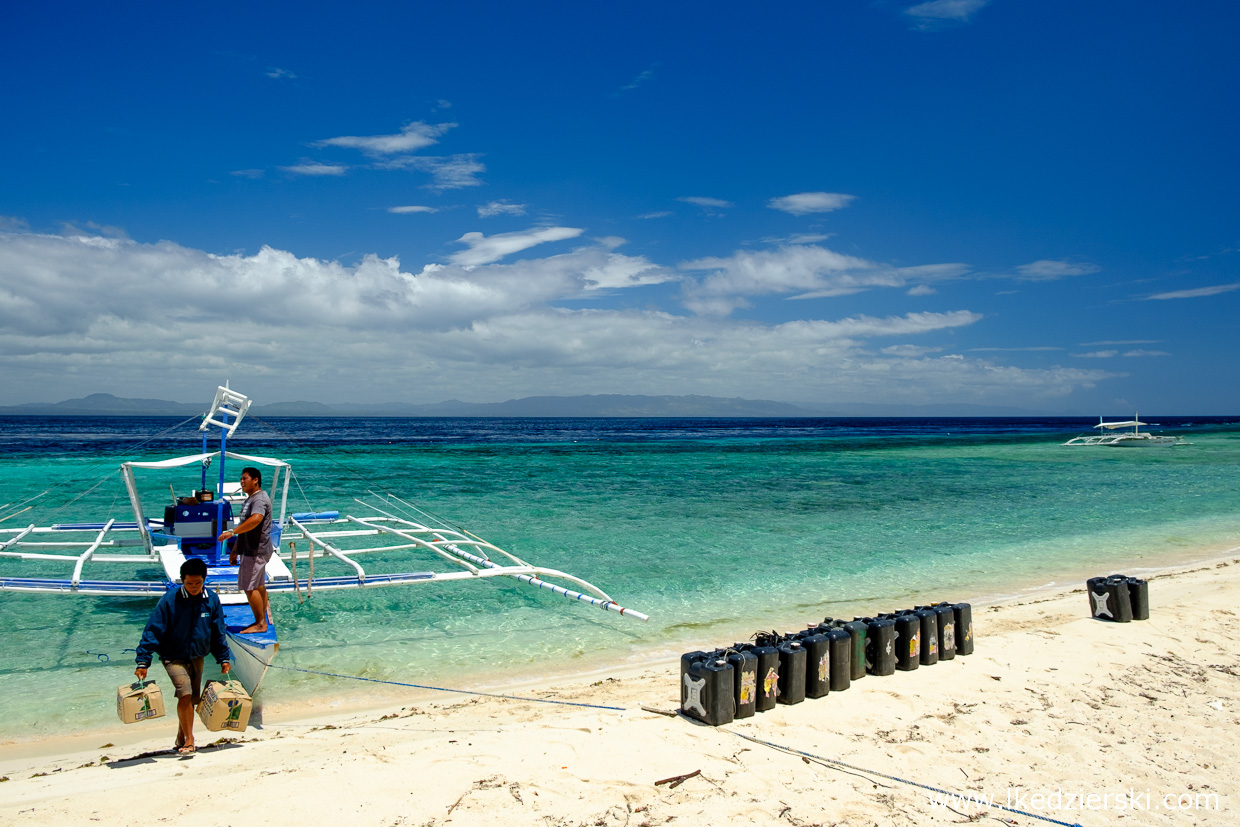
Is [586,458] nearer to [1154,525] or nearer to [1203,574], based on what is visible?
[1154,525]

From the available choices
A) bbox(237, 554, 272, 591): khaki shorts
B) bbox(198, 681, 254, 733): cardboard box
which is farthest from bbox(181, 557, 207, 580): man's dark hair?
bbox(237, 554, 272, 591): khaki shorts

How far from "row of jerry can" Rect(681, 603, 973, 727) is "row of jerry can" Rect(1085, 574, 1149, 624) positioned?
2647 mm

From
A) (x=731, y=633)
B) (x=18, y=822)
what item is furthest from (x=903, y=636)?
(x=18, y=822)

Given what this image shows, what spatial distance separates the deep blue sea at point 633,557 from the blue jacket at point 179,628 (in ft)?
7.39

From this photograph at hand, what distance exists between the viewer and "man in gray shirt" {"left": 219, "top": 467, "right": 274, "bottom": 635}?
7.68 m

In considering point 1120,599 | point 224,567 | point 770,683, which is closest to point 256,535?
point 224,567

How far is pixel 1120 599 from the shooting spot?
9203mm

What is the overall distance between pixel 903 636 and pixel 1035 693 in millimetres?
1267

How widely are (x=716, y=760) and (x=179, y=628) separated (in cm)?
425

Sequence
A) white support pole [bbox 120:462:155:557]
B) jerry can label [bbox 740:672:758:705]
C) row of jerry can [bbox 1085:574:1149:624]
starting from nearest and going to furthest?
jerry can label [bbox 740:672:758:705] < row of jerry can [bbox 1085:574:1149:624] < white support pole [bbox 120:462:155:557]

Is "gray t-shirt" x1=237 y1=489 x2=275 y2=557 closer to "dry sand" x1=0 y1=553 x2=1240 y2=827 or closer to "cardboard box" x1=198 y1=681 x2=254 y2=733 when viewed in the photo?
"dry sand" x1=0 y1=553 x2=1240 y2=827

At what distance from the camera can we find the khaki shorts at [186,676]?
17.9ft

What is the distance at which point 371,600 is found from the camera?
11.7 m

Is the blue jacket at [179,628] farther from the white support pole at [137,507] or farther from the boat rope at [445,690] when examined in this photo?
the white support pole at [137,507]
